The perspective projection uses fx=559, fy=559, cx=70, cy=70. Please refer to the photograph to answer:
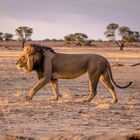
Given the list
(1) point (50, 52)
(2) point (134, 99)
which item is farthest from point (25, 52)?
(2) point (134, 99)

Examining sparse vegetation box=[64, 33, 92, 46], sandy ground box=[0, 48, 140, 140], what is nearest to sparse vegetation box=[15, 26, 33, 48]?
sparse vegetation box=[64, 33, 92, 46]

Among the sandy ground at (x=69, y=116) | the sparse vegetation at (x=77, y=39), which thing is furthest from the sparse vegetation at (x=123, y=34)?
the sandy ground at (x=69, y=116)

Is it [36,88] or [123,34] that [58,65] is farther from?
[123,34]

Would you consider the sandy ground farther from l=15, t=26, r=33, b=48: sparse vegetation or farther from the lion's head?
l=15, t=26, r=33, b=48: sparse vegetation

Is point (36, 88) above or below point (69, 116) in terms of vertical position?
above

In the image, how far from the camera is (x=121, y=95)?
1631cm

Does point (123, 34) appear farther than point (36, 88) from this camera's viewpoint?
Yes

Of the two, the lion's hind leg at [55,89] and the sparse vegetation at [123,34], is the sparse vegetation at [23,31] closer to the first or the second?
the sparse vegetation at [123,34]

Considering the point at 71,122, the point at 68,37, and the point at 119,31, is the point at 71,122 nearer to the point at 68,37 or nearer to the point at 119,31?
the point at 119,31

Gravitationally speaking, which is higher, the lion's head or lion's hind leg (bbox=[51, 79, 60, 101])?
the lion's head

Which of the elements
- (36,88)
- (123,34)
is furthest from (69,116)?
(123,34)

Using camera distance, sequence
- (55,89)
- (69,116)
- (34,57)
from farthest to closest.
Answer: (55,89), (34,57), (69,116)

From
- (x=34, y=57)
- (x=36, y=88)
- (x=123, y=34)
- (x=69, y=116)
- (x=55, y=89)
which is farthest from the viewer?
(x=123, y=34)

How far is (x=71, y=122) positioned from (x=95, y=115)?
4.00 feet
